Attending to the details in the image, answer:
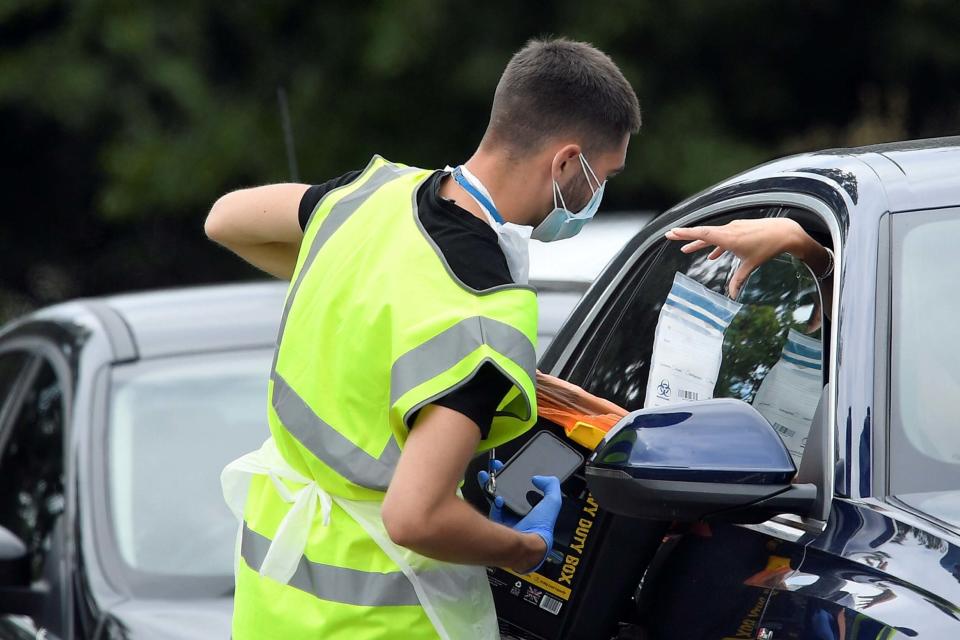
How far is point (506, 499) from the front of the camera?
103 inches

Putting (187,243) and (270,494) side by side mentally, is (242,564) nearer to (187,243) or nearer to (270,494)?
(270,494)

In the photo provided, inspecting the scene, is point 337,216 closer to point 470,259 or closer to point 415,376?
point 470,259

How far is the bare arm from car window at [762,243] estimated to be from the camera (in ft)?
9.05

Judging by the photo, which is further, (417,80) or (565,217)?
(417,80)

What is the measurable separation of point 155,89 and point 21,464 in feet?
27.2

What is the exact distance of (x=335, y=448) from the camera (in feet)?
8.20

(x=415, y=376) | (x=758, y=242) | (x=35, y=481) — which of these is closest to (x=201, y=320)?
(x=35, y=481)

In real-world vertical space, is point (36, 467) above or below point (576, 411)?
below

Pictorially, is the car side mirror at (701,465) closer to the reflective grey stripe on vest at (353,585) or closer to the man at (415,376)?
the man at (415,376)

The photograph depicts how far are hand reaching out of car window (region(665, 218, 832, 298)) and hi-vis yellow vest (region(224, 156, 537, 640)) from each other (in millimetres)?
534

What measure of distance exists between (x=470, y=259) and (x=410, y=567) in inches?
19.7

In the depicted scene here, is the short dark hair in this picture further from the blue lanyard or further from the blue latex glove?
the blue latex glove

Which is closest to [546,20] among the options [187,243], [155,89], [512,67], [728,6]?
[728,6]

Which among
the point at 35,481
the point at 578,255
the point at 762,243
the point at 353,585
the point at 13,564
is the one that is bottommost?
the point at 13,564
